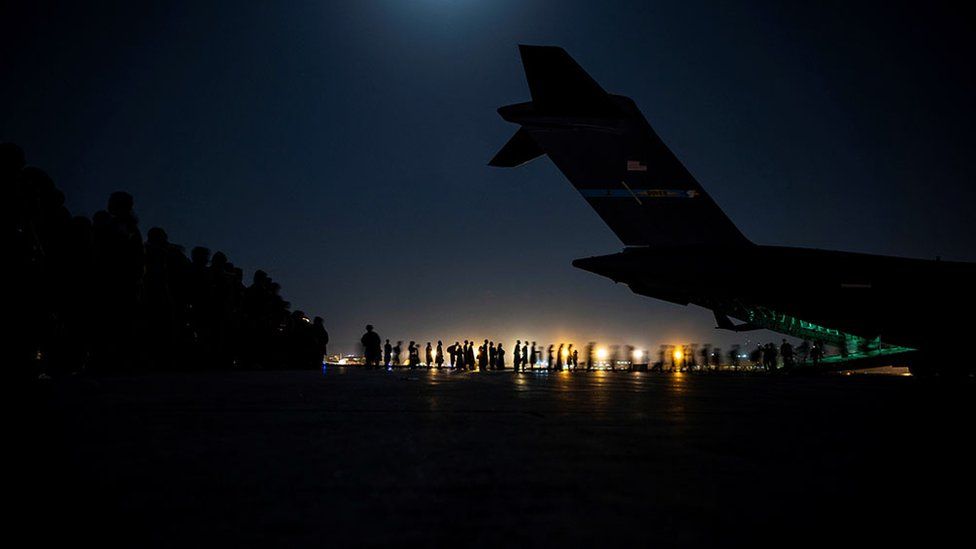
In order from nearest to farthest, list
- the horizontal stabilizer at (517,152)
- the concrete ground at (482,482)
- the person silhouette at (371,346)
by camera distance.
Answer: the concrete ground at (482,482) < the horizontal stabilizer at (517,152) < the person silhouette at (371,346)

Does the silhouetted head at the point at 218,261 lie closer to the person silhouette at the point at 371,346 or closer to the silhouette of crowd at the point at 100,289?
the silhouette of crowd at the point at 100,289

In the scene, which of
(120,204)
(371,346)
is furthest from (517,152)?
(371,346)

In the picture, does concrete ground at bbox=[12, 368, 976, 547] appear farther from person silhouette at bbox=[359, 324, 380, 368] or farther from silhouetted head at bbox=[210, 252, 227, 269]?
person silhouette at bbox=[359, 324, 380, 368]

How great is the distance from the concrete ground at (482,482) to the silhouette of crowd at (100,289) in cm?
306

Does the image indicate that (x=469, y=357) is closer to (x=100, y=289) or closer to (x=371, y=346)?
(x=371, y=346)

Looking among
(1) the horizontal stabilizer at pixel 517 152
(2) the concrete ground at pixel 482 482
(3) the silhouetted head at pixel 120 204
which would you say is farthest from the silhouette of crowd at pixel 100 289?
(1) the horizontal stabilizer at pixel 517 152

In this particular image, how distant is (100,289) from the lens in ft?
24.5

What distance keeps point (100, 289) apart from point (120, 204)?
1404mm

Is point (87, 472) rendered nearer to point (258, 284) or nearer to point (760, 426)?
point (760, 426)

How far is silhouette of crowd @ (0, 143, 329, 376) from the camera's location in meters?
4.91

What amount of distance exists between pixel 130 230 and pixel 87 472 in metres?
7.61

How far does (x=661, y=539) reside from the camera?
0.98 m

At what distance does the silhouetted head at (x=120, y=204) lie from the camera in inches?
320

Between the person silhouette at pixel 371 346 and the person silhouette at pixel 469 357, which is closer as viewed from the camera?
the person silhouette at pixel 371 346
